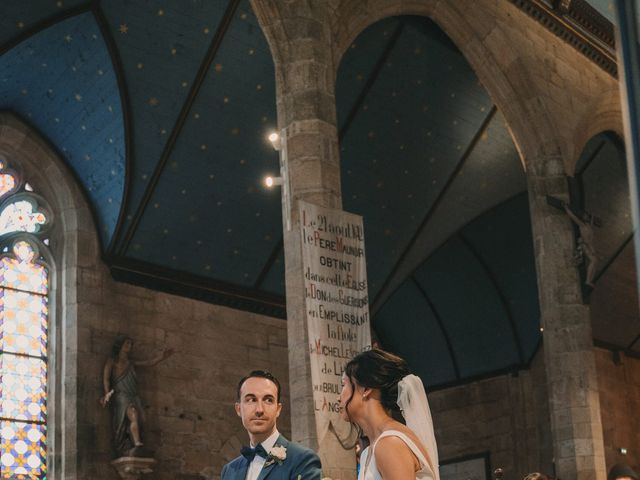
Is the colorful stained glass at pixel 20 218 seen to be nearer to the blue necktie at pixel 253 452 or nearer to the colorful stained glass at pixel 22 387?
the colorful stained glass at pixel 22 387

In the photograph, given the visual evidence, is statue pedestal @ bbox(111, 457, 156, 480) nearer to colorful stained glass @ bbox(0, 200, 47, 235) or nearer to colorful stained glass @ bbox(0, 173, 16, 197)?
colorful stained glass @ bbox(0, 200, 47, 235)

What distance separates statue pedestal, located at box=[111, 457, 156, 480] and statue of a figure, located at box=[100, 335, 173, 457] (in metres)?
0.08

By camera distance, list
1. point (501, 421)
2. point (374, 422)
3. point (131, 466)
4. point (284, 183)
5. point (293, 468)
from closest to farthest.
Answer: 1. point (374, 422)
2. point (293, 468)
3. point (284, 183)
4. point (131, 466)
5. point (501, 421)

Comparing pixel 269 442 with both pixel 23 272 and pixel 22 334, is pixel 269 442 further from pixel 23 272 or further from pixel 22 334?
pixel 23 272

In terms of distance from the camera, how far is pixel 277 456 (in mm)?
3371

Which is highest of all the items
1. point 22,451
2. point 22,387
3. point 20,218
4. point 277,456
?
point 20,218

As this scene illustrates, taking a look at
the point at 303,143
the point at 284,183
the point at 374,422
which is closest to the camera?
the point at 374,422

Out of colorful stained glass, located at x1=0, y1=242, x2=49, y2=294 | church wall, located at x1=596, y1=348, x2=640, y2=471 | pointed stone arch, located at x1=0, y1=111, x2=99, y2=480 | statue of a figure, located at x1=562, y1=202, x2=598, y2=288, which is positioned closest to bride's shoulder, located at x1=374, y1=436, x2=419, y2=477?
pointed stone arch, located at x1=0, y1=111, x2=99, y2=480

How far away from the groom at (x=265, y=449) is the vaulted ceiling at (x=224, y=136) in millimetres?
8593

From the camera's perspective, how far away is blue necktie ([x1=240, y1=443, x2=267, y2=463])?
343 cm

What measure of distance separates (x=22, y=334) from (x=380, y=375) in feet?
32.8

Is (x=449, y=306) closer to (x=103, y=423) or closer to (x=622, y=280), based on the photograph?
(x=622, y=280)

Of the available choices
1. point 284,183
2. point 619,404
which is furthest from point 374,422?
point 619,404

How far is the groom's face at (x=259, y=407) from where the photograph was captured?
11.4 ft
